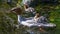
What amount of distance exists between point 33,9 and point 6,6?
0.85 feet

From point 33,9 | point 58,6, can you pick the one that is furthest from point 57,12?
point 33,9

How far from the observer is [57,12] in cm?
269

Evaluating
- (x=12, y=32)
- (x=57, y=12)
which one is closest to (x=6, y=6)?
(x=12, y=32)

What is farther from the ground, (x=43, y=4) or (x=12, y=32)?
(x=43, y=4)

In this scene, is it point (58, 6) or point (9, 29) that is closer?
point (9, 29)

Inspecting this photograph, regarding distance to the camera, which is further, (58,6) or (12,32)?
(58,6)

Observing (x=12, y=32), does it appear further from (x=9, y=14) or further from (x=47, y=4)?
(x=47, y=4)

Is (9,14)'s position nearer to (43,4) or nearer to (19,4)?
(19,4)

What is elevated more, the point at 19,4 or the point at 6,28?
the point at 19,4

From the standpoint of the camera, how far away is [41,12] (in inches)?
105

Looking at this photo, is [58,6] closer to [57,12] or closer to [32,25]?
[57,12]

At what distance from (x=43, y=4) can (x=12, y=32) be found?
40 centimetres

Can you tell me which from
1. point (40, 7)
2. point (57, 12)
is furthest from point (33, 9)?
point (57, 12)

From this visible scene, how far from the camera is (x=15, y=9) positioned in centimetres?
260
